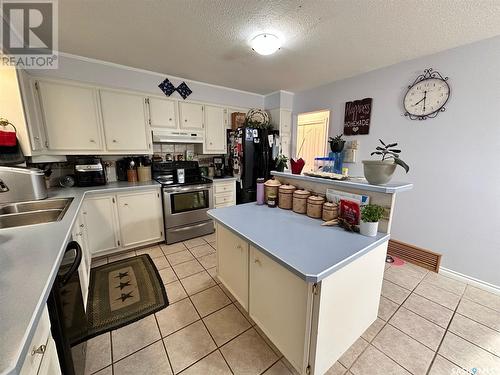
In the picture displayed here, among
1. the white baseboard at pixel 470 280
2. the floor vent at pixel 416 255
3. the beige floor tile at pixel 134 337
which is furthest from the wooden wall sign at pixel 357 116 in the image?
the beige floor tile at pixel 134 337

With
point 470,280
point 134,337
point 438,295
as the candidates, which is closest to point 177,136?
point 134,337

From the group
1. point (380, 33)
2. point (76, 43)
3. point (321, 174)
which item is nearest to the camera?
point (321, 174)

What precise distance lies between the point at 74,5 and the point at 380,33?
2.62 metres

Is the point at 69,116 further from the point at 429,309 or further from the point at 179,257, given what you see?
the point at 429,309

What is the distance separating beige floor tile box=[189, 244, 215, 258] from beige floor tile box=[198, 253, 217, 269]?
0.25ft

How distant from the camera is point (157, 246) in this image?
9.65 feet

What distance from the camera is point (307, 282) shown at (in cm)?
97

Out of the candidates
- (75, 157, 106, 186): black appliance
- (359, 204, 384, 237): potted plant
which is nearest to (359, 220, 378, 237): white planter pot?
(359, 204, 384, 237): potted plant


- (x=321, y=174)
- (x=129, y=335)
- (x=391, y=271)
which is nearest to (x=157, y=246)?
(x=129, y=335)

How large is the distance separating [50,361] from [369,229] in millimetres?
1697

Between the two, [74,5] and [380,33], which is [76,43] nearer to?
[74,5]

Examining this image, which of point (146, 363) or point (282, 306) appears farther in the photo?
point (146, 363)

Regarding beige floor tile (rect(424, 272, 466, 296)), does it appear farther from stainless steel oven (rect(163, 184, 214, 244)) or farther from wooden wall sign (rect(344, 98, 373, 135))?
stainless steel oven (rect(163, 184, 214, 244))

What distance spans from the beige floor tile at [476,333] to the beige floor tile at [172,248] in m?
2.86
